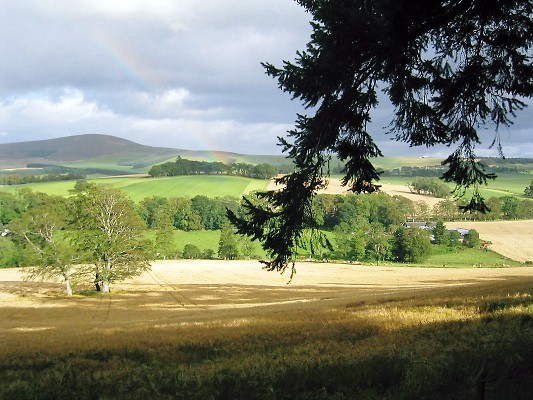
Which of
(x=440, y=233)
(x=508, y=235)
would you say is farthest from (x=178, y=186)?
(x=508, y=235)

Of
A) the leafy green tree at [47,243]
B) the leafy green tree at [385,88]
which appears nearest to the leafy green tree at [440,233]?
the leafy green tree at [47,243]

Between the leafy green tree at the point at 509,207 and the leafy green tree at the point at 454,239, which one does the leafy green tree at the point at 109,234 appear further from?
the leafy green tree at the point at 509,207

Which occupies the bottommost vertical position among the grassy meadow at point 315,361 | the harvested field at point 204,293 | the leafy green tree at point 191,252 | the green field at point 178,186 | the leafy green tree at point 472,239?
the leafy green tree at point 191,252

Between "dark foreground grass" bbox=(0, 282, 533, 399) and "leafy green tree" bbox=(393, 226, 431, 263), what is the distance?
83015mm

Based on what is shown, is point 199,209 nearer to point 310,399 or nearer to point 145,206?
point 145,206

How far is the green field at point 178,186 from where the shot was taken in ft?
412

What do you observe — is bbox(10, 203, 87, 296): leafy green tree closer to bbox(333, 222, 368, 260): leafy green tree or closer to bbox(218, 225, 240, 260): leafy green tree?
bbox(218, 225, 240, 260): leafy green tree

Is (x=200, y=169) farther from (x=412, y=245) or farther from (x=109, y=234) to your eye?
(x=109, y=234)

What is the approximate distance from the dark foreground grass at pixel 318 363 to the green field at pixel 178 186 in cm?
10686

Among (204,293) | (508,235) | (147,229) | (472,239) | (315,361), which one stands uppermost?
(315,361)

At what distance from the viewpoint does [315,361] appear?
6938 mm

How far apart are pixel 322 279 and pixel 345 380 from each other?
56254 millimetres

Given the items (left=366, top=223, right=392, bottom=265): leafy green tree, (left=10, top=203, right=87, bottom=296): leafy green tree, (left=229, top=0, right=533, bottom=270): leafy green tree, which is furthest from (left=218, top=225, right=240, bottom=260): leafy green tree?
(left=229, top=0, right=533, bottom=270): leafy green tree

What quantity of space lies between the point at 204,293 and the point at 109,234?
12345 mm
